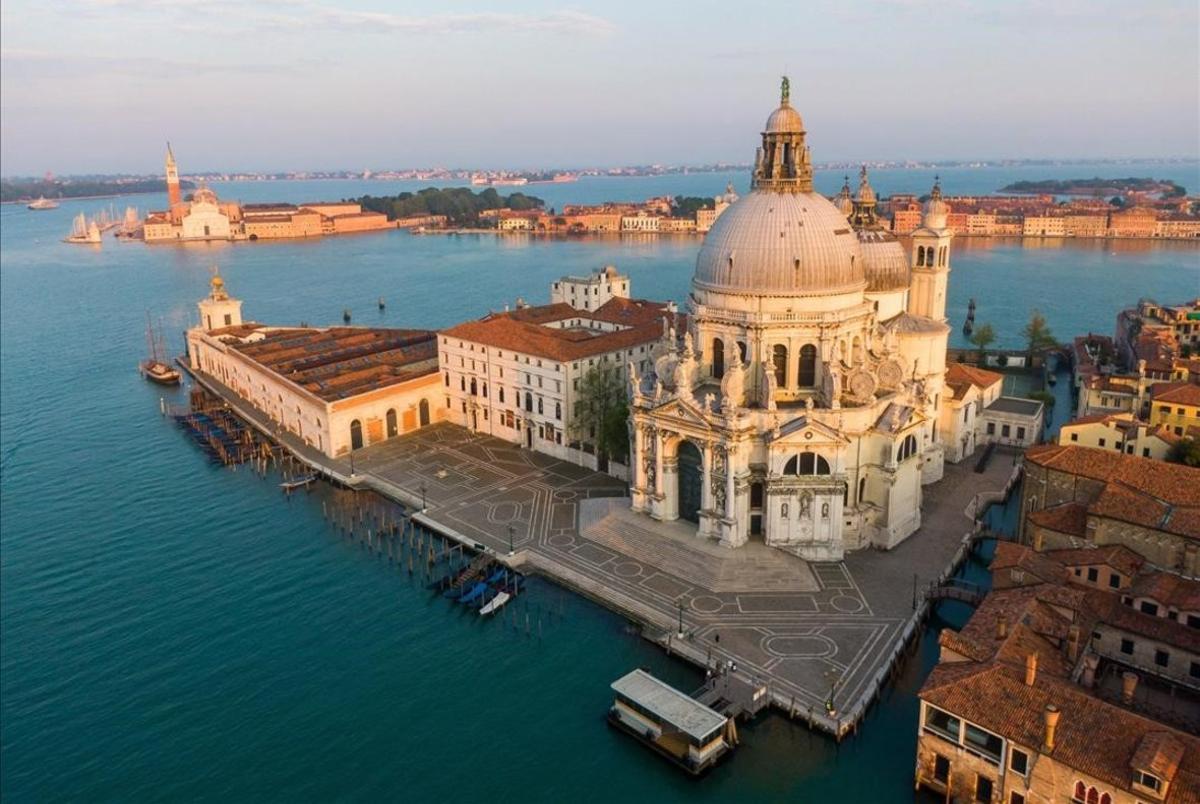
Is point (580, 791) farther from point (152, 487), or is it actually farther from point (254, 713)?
point (152, 487)

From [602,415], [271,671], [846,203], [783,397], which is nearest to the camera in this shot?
[271,671]

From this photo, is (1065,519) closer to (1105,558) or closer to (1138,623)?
(1105,558)

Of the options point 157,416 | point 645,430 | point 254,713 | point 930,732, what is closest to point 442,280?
point 157,416

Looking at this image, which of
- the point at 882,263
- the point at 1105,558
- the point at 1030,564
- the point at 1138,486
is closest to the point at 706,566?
the point at 1030,564

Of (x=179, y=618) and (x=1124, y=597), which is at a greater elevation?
(x=1124, y=597)

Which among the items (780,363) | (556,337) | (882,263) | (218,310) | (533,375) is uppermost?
(882,263)

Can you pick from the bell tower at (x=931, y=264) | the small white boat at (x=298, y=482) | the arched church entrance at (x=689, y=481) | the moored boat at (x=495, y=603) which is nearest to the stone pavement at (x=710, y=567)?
the arched church entrance at (x=689, y=481)

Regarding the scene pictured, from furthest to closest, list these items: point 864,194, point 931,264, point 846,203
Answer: point 846,203 < point 864,194 < point 931,264
